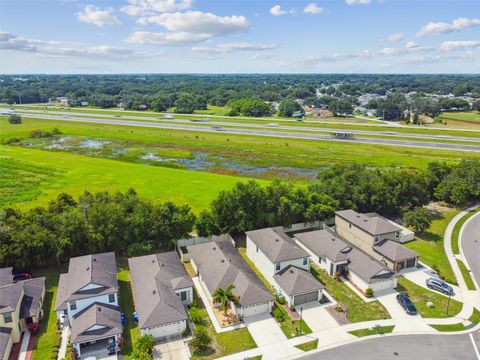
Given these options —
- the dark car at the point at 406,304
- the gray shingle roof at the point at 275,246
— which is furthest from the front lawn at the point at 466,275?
the gray shingle roof at the point at 275,246

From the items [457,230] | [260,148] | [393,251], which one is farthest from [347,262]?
[260,148]

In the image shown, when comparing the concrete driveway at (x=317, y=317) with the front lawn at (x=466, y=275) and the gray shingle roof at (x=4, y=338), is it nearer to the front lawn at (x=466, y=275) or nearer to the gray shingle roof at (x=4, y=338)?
the front lawn at (x=466, y=275)

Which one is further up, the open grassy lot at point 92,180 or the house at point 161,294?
the open grassy lot at point 92,180

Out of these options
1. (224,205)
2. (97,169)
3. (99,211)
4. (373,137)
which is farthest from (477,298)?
(373,137)

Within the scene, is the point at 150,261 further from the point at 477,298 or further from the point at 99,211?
the point at 477,298

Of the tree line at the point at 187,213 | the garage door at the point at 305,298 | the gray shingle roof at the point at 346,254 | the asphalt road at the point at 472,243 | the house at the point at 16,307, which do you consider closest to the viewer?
the house at the point at 16,307

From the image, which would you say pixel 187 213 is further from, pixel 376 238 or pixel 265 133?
pixel 265 133
